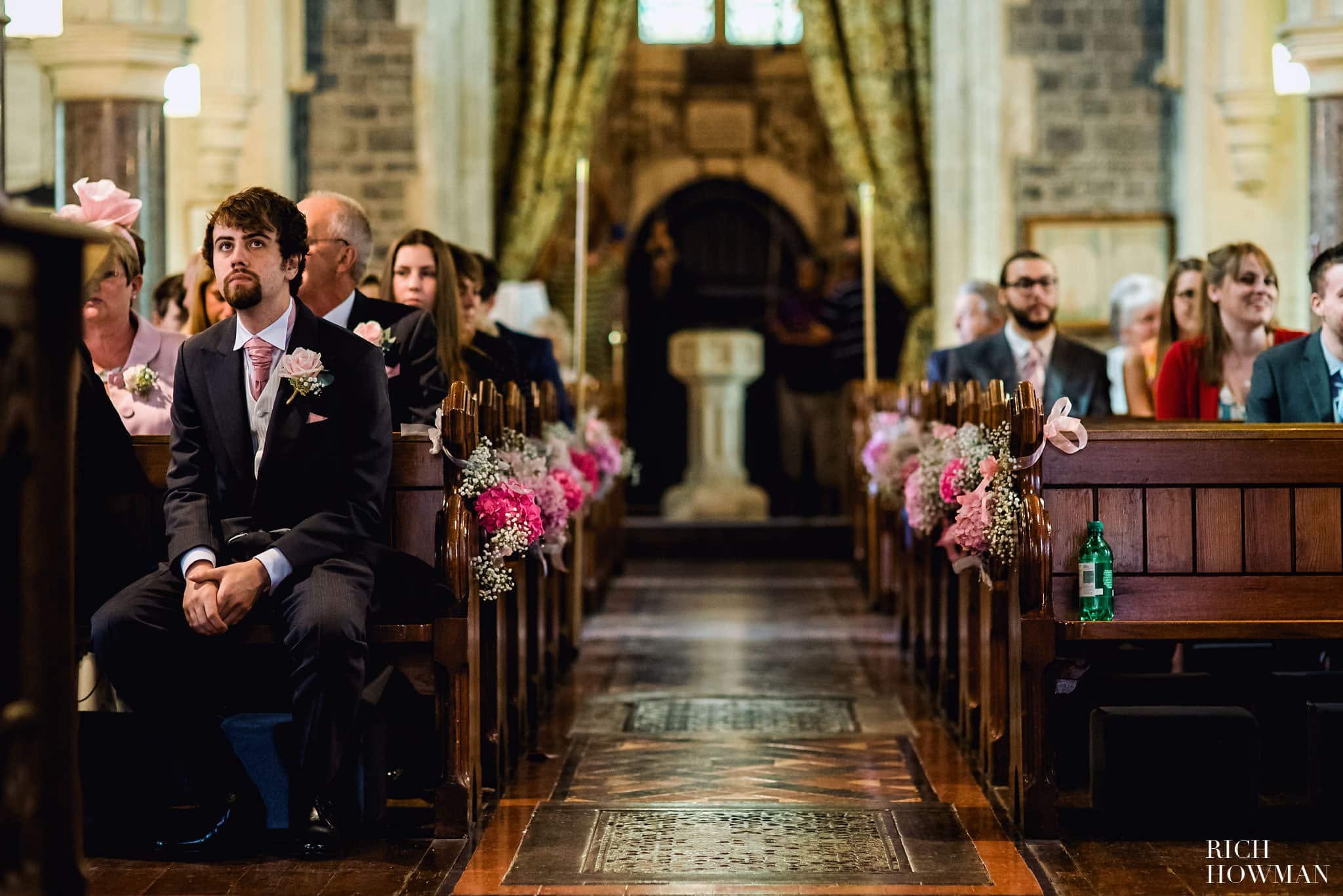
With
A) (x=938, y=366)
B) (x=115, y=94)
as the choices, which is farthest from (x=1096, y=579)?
(x=115, y=94)

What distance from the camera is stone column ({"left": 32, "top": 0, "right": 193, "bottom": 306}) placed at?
6.89m

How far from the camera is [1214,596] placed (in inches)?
156

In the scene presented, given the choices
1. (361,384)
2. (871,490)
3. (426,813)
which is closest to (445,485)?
(361,384)

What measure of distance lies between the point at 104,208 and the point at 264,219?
2.65 feet

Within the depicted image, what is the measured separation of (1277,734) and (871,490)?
3253mm

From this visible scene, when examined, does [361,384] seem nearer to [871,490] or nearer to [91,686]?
[91,686]

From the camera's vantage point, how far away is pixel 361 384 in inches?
149

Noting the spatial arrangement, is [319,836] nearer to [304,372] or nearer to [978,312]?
[304,372]

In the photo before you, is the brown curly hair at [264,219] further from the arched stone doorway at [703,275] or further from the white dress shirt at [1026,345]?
the arched stone doorway at [703,275]

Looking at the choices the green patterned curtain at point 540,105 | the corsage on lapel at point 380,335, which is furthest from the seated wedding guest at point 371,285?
the green patterned curtain at point 540,105

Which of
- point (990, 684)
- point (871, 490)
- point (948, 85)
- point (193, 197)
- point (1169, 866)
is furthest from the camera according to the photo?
point (948, 85)

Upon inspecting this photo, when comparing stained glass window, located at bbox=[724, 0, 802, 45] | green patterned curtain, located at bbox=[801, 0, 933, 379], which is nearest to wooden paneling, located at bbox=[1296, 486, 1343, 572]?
green patterned curtain, located at bbox=[801, 0, 933, 379]

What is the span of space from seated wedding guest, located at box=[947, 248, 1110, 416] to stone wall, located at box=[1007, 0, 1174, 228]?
471 cm

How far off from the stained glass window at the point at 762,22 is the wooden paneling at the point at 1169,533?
430 inches
